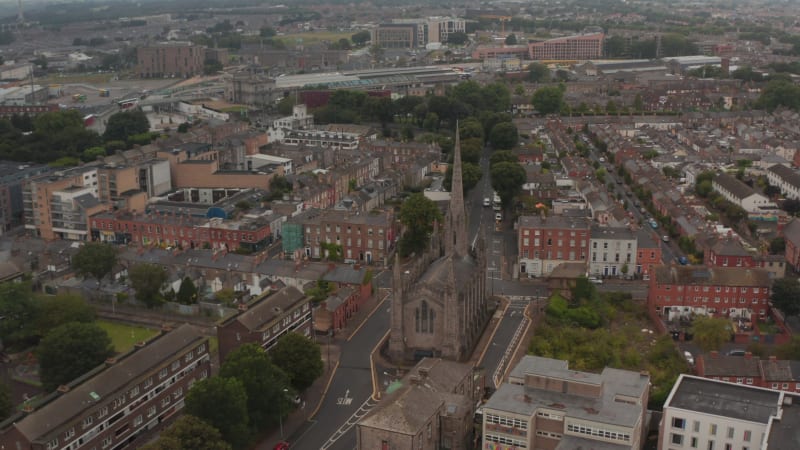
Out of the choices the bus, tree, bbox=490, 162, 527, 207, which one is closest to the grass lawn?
tree, bbox=490, 162, 527, 207

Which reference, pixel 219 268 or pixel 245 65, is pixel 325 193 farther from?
pixel 245 65

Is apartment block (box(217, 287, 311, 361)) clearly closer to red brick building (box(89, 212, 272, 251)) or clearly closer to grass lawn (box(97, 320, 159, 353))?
grass lawn (box(97, 320, 159, 353))

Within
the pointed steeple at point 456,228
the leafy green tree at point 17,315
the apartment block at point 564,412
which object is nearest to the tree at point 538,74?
the pointed steeple at point 456,228

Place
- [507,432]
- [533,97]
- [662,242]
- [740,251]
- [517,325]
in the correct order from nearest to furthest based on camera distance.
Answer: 1. [507,432]
2. [517,325]
3. [740,251]
4. [662,242]
5. [533,97]

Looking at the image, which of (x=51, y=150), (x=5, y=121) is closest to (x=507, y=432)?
(x=51, y=150)

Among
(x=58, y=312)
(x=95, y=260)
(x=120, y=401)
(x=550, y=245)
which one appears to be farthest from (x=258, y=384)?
(x=550, y=245)

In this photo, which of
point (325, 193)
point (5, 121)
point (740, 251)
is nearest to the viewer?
point (740, 251)
